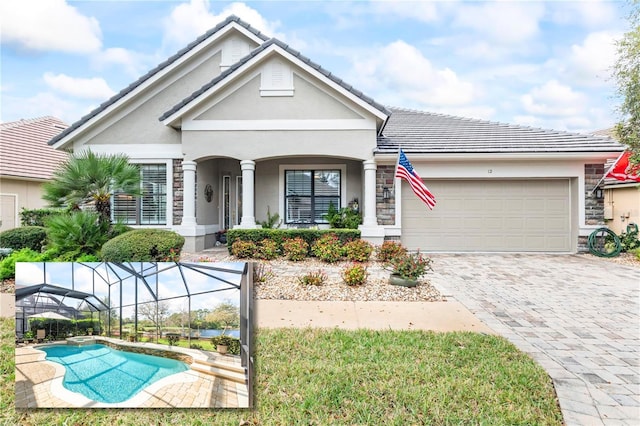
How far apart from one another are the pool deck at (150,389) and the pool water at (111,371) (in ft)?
0.14

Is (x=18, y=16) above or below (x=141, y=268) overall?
above

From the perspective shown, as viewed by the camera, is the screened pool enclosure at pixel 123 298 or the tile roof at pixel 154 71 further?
the tile roof at pixel 154 71

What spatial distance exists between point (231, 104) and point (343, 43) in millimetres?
3892

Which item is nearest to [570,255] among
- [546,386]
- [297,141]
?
[297,141]

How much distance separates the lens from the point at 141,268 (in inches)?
97.7

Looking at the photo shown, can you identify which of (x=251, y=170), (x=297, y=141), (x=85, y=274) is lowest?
(x=85, y=274)

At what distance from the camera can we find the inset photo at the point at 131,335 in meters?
2.43

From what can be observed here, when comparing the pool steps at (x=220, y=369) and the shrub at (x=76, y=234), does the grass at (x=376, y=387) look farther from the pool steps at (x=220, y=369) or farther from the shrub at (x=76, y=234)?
the shrub at (x=76, y=234)

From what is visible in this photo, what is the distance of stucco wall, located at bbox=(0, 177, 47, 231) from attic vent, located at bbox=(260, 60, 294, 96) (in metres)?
10.9

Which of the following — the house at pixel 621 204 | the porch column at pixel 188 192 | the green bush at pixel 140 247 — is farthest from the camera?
the house at pixel 621 204

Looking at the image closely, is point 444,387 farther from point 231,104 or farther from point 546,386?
point 231,104

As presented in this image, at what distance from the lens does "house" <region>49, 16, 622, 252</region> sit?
11273mm

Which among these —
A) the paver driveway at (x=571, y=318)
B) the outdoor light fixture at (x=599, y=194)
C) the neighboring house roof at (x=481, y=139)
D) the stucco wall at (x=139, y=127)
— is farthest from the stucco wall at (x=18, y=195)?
the outdoor light fixture at (x=599, y=194)

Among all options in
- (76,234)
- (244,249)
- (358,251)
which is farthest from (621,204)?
(76,234)
